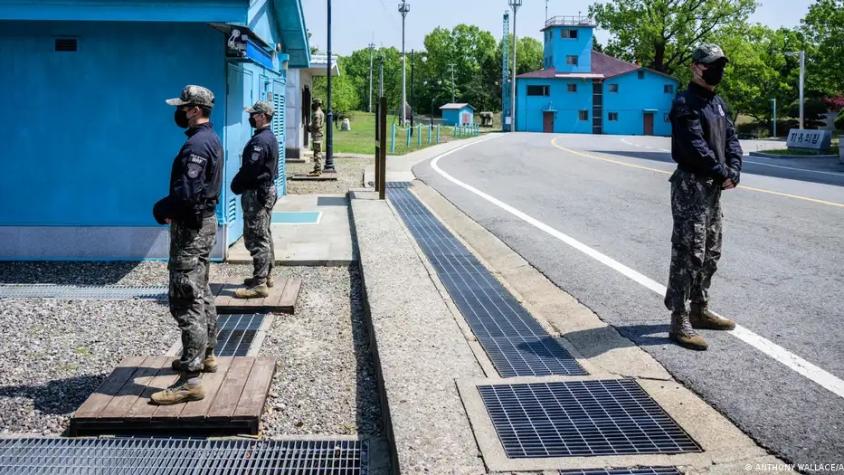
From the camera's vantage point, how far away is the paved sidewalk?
9.38 meters

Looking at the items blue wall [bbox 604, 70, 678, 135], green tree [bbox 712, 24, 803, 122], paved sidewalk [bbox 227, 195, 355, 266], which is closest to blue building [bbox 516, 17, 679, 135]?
blue wall [bbox 604, 70, 678, 135]

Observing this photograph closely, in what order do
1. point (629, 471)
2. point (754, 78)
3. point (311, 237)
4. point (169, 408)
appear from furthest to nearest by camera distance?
point (754, 78) → point (311, 237) → point (169, 408) → point (629, 471)

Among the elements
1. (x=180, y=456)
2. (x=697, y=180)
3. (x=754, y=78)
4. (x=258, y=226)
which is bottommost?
(x=180, y=456)

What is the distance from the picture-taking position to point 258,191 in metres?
7.39

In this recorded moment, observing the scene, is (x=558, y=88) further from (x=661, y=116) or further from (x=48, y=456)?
(x=48, y=456)

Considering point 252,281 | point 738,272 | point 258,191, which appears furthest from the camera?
point 738,272

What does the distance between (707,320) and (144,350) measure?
4268 millimetres

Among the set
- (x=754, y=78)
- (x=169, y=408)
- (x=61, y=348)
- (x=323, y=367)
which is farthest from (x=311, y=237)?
(x=754, y=78)

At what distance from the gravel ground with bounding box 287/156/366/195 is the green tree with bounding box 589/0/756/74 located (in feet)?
197

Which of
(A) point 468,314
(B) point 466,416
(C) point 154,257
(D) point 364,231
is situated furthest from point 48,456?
(D) point 364,231

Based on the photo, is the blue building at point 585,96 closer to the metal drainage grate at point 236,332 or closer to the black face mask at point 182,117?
the metal drainage grate at point 236,332

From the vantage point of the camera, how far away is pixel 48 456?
4270 millimetres

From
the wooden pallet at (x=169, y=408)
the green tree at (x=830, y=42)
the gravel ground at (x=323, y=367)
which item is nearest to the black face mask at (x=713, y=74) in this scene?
the gravel ground at (x=323, y=367)

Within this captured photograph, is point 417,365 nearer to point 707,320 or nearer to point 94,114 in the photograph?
point 707,320
